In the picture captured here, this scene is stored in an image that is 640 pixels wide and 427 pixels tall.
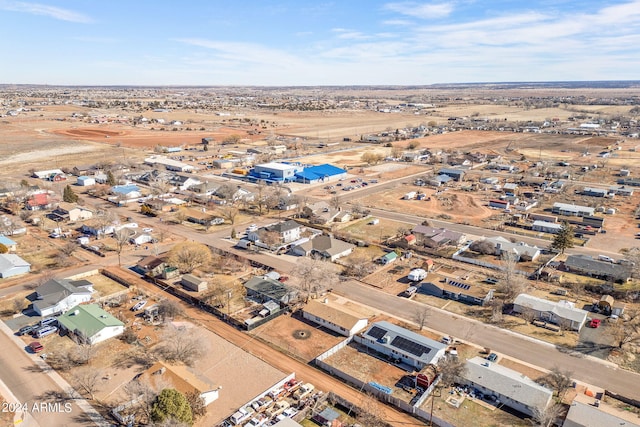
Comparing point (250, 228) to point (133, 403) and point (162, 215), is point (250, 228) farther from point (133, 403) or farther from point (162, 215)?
point (133, 403)

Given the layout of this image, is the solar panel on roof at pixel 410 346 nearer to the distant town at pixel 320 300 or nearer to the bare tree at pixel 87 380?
the distant town at pixel 320 300

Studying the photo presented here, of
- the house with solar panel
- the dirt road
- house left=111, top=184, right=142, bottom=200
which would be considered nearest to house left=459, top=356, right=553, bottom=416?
the house with solar panel

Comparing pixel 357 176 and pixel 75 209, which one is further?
pixel 357 176

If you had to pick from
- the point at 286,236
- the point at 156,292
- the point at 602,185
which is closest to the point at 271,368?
the point at 156,292

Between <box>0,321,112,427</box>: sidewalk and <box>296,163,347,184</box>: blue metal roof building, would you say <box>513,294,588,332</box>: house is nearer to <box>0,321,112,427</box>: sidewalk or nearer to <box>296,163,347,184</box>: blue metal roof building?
<box>0,321,112,427</box>: sidewalk

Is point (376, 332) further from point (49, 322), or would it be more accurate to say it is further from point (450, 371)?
point (49, 322)

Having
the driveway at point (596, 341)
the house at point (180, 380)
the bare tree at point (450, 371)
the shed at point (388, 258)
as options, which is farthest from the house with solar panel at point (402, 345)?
the shed at point (388, 258)

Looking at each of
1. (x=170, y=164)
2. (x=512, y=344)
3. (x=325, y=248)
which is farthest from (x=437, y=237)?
(x=170, y=164)
